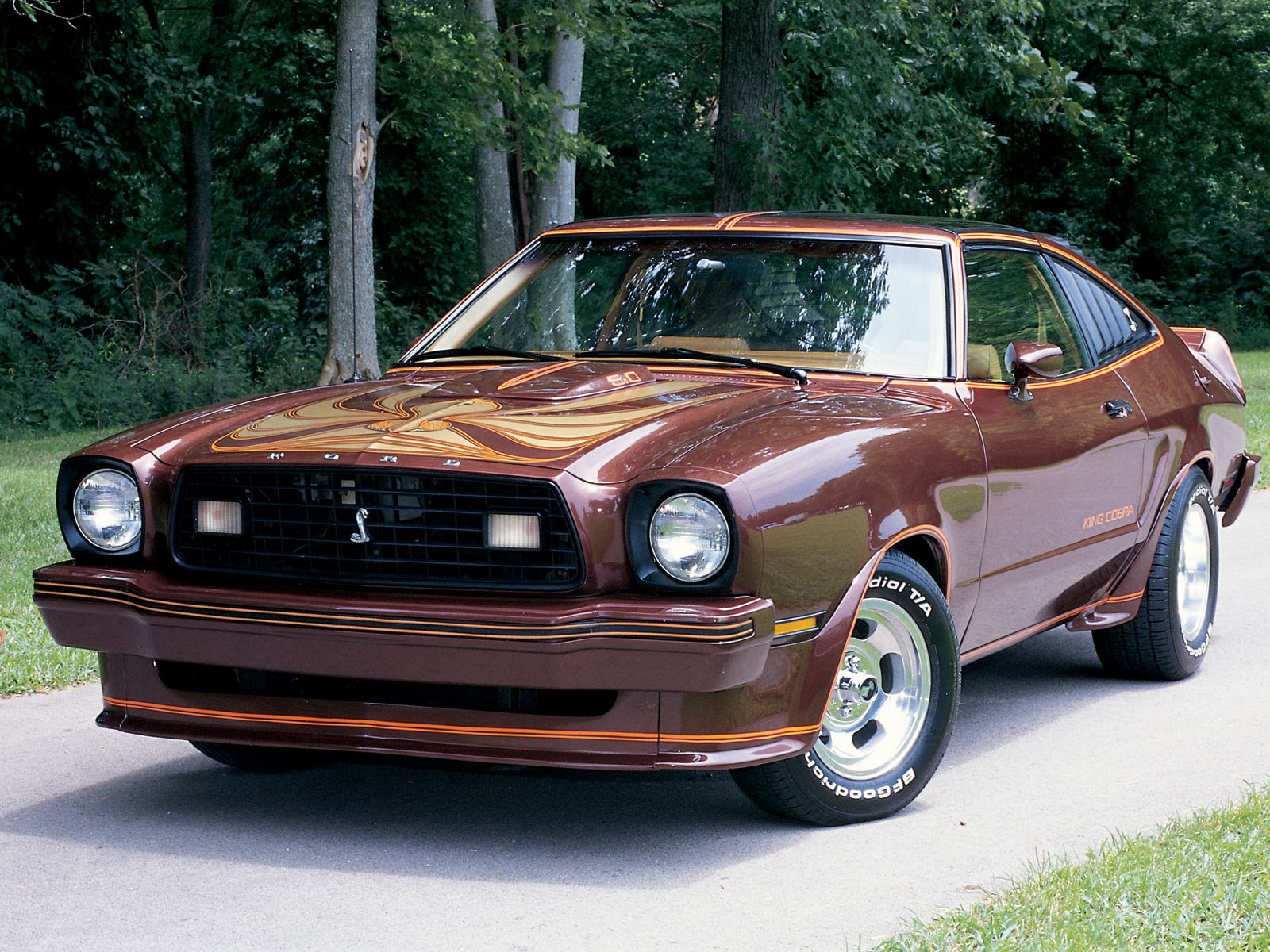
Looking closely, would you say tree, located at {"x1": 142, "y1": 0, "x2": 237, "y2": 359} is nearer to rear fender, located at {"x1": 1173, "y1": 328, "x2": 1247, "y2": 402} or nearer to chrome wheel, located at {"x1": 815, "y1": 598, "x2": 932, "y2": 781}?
rear fender, located at {"x1": 1173, "y1": 328, "x2": 1247, "y2": 402}

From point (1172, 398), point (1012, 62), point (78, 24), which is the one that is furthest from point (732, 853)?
point (78, 24)

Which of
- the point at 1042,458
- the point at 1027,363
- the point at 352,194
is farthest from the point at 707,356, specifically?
the point at 352,194

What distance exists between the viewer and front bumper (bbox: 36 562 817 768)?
3.86m

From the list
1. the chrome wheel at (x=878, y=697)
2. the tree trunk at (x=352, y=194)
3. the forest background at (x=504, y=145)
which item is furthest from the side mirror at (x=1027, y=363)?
the tree trunk at (x=352, y=194)

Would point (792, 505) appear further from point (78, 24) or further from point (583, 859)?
point (78, 24)

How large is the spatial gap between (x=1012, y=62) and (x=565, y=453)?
1673 centimetres

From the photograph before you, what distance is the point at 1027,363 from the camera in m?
5.23

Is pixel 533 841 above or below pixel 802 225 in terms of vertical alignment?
below

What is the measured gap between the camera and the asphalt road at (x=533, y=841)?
3734mm

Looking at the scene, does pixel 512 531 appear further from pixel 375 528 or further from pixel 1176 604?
pixel 1176 604

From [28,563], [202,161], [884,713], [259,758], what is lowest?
[28,563]

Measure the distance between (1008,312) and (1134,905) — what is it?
2.52m

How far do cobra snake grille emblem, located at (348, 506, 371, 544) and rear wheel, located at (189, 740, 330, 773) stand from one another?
1.10 meters

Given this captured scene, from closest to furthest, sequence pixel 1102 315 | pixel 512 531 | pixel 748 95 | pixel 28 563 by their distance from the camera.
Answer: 1. pixel 512 531
2. pixel 1102 315
3. pixel 28 563
4. pixel 748 95
